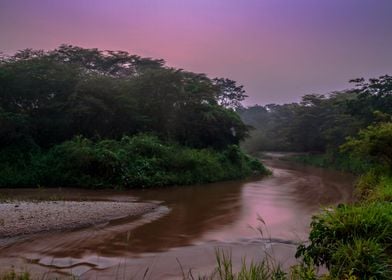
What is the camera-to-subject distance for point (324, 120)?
41156mm

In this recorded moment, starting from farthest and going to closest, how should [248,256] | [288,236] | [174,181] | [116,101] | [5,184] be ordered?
[116,101] → [174,181] → [5,184] → [288,236] → [248,256]

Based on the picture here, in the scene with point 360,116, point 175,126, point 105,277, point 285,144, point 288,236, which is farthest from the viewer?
point 285,144

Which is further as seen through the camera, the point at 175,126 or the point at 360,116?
the point at 360,116

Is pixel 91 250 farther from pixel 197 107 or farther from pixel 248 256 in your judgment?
pixel 197 107

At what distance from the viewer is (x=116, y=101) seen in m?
24.2

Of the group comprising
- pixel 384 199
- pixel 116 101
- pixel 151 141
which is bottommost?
pixel 384 199

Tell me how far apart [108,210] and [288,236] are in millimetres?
6067

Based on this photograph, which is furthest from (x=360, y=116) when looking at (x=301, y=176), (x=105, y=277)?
(x=105, y=277)

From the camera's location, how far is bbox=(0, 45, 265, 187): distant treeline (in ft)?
67.3

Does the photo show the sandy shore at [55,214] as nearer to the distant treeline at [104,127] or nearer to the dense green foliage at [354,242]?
the distant treeline at [104,127]

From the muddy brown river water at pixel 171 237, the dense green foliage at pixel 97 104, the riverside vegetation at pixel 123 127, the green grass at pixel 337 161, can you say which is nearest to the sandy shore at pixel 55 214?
the muddy brown river water at pixel 171 237

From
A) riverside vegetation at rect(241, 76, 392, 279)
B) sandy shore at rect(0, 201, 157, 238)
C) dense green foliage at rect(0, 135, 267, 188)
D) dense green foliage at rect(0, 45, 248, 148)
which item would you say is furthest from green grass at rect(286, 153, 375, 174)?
sandy shore at rect(0, 201, 157, 238)

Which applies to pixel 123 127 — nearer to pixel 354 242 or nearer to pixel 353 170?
pixel 353 170

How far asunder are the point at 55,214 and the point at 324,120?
33.5m
